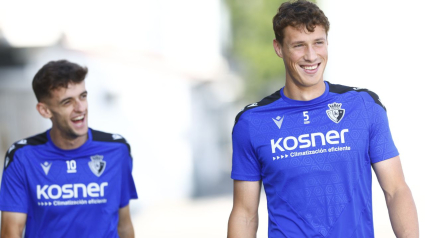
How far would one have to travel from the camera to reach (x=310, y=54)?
161 inches

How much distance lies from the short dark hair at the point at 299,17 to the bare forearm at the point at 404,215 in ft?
3.49

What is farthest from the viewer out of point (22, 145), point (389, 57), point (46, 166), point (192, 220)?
point (192, 220)

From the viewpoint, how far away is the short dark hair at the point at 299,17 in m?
4.13

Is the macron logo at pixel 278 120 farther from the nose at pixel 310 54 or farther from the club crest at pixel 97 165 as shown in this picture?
the club crest at pixel 97 165

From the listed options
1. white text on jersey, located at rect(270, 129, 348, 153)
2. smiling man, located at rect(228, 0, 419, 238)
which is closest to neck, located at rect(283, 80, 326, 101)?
smiling man, located at rect(228, 0, 419, 238)

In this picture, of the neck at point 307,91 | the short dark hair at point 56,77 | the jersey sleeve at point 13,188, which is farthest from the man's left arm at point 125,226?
the neck at point 307,91

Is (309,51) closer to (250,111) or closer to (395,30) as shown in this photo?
(250,111)

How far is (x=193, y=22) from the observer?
2936cm

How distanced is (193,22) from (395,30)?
15.9m

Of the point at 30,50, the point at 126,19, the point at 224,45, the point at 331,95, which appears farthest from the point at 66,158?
the point at 224,45

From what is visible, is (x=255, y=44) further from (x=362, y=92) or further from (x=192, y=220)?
(x=362, y=92)

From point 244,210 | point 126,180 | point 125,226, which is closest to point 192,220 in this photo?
point 125,226

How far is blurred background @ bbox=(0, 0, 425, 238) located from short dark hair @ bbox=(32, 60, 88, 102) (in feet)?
24.3

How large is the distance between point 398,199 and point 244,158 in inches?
37.4
